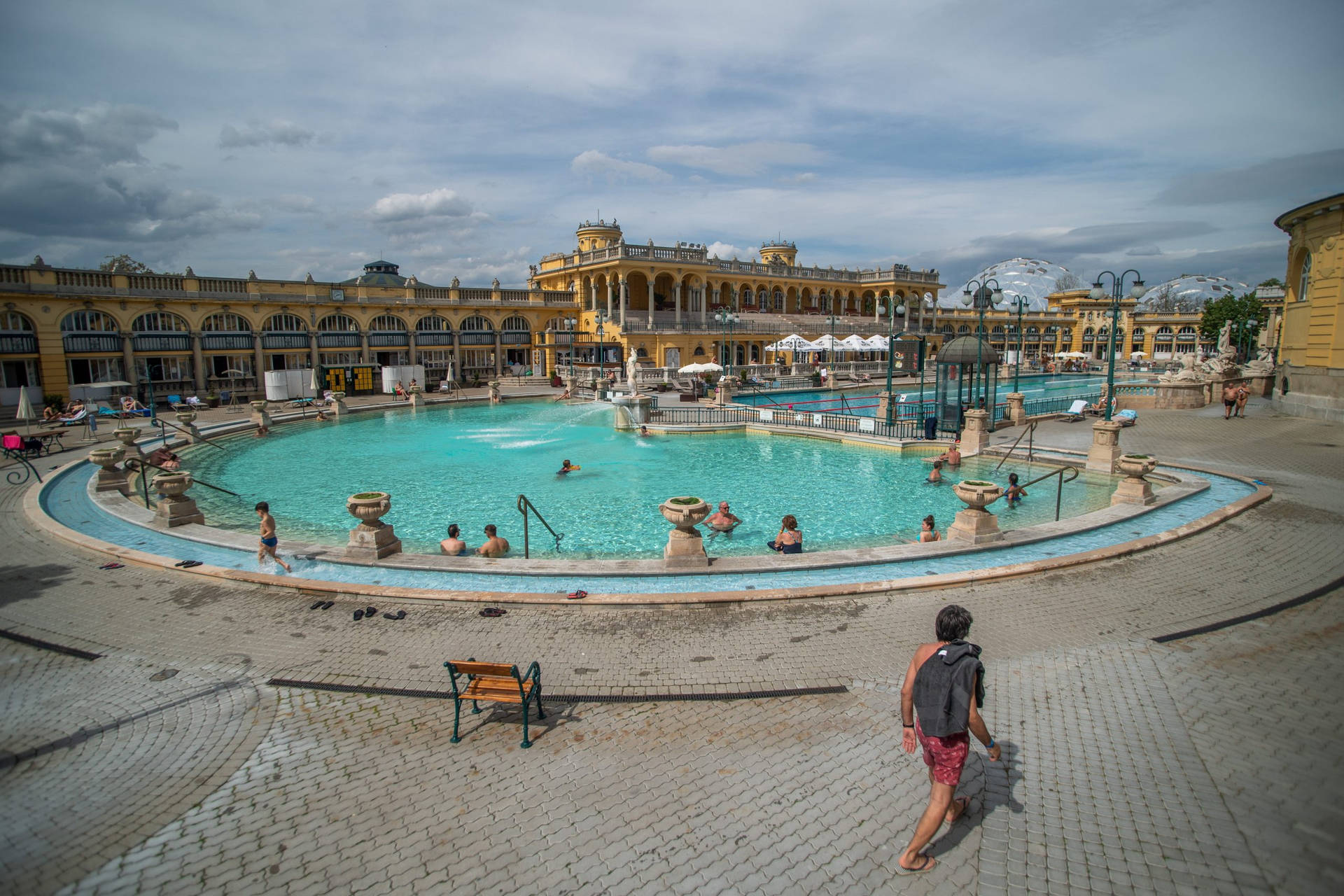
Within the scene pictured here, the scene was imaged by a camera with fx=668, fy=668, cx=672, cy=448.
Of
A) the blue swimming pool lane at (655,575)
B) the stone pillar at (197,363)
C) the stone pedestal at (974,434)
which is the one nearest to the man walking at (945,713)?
the blue swimming pool lane at (655,575)

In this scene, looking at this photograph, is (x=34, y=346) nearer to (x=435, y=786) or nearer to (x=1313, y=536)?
(x=435, y=786)

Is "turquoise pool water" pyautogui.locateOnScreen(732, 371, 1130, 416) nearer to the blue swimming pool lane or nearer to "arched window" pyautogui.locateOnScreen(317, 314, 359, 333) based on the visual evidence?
the blue swimming pool lane

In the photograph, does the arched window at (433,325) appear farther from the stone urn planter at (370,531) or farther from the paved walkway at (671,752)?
the paved walkway at (671,752)

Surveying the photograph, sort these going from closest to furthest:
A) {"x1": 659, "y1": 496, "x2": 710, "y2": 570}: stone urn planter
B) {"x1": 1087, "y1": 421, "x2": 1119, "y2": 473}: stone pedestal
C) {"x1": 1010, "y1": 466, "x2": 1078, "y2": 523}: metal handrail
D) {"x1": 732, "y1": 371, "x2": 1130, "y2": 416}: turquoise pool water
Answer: {"x1": 659, "y1": 496, "x2": 710, "y2": 570}: stone urn planter < {"x1": 1010, "y1": 466, "x2": 1078, "y2": 523}: metal handrail < {"x1": 1087, "y1": 421, "x2": 1119, "y2": 473}: stone pedestal < {"x1": 732, "y1": 371, "x2": 1130, "y2": 416}: turquoise pool water

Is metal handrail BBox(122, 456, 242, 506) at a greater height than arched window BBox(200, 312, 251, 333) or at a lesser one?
lesser

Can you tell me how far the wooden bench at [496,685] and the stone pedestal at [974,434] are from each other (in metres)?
19.2

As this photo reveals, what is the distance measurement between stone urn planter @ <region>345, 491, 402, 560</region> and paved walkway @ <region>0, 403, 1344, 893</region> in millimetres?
1829

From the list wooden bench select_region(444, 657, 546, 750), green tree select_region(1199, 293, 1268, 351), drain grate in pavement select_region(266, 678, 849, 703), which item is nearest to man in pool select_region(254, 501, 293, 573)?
Answer: drain grate in pavement select_region(266, 678, 849, 703)

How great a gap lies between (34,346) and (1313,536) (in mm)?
47979

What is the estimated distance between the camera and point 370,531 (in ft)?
36.4

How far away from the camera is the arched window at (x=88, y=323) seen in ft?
112

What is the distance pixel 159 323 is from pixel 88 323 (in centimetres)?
302

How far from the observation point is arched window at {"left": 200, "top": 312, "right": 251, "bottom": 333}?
38875 millimetres

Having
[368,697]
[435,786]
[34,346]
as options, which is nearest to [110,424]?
[34,346]
